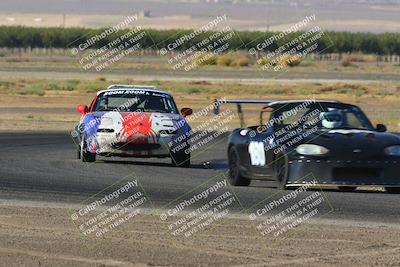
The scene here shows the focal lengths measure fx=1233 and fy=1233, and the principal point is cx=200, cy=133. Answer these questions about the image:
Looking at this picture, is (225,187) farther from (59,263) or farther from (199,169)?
(59,263)

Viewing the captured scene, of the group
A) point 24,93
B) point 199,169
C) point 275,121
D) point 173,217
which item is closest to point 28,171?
point 199,169

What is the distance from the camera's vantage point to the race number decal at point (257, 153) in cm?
1733

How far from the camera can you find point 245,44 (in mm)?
151875

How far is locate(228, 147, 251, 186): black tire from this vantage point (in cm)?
1803

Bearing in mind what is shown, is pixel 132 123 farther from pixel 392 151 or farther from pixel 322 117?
pixel 392 151

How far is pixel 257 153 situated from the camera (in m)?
17.5

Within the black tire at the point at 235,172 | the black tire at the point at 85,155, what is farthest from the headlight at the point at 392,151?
the black tire at the point at 85,155

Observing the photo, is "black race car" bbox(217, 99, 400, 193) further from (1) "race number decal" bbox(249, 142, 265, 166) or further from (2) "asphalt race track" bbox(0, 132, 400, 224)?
(2) "asphalt race track" bbox(0, 132, 400, 224)

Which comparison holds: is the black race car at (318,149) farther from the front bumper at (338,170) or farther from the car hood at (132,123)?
the car hood at (132,123)

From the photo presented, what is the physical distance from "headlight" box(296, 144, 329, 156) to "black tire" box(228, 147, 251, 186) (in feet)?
5.54

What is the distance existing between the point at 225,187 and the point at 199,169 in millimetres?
3508

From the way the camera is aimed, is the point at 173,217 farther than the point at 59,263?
Yes

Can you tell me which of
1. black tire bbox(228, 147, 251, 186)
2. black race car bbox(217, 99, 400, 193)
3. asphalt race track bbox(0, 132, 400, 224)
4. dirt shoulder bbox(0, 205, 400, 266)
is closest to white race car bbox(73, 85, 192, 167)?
asphalt race track bbox(0, 132, 400, 224)

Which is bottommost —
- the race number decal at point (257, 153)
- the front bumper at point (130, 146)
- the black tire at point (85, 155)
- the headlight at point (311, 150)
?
the black tire at point (85, 155)
